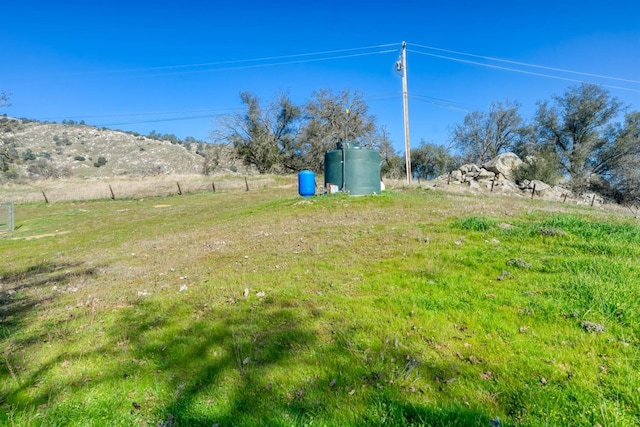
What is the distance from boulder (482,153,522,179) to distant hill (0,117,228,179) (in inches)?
1553

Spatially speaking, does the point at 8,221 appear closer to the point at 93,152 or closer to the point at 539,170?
the point at 539,170

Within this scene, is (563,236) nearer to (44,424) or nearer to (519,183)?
(44,424)

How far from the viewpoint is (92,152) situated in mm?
59875

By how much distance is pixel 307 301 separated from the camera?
158 inches

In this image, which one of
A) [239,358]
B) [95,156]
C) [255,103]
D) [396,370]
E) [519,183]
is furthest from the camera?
[95,156]

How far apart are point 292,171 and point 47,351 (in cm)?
3528

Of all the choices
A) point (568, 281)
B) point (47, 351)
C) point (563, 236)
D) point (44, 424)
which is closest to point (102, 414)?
point (44, 424)

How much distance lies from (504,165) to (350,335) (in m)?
26.9

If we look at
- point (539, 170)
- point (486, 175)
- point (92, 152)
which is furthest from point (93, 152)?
point (539, 170)

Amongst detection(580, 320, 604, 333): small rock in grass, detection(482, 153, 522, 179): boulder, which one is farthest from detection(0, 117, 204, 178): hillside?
detection(580, 320, 604, 333): small rock in grass

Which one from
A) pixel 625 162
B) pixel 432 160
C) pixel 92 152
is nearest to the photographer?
pixel 625 162

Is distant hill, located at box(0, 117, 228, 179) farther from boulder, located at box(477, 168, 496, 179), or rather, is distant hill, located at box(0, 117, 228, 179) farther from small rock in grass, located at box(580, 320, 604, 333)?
small rock in grass, located at box(580, 320, 604, 333)

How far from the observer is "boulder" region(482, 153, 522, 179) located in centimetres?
2431

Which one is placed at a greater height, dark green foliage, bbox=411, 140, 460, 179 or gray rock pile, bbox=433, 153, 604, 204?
dark green foliage, bbox=411, 140, 460, 179
